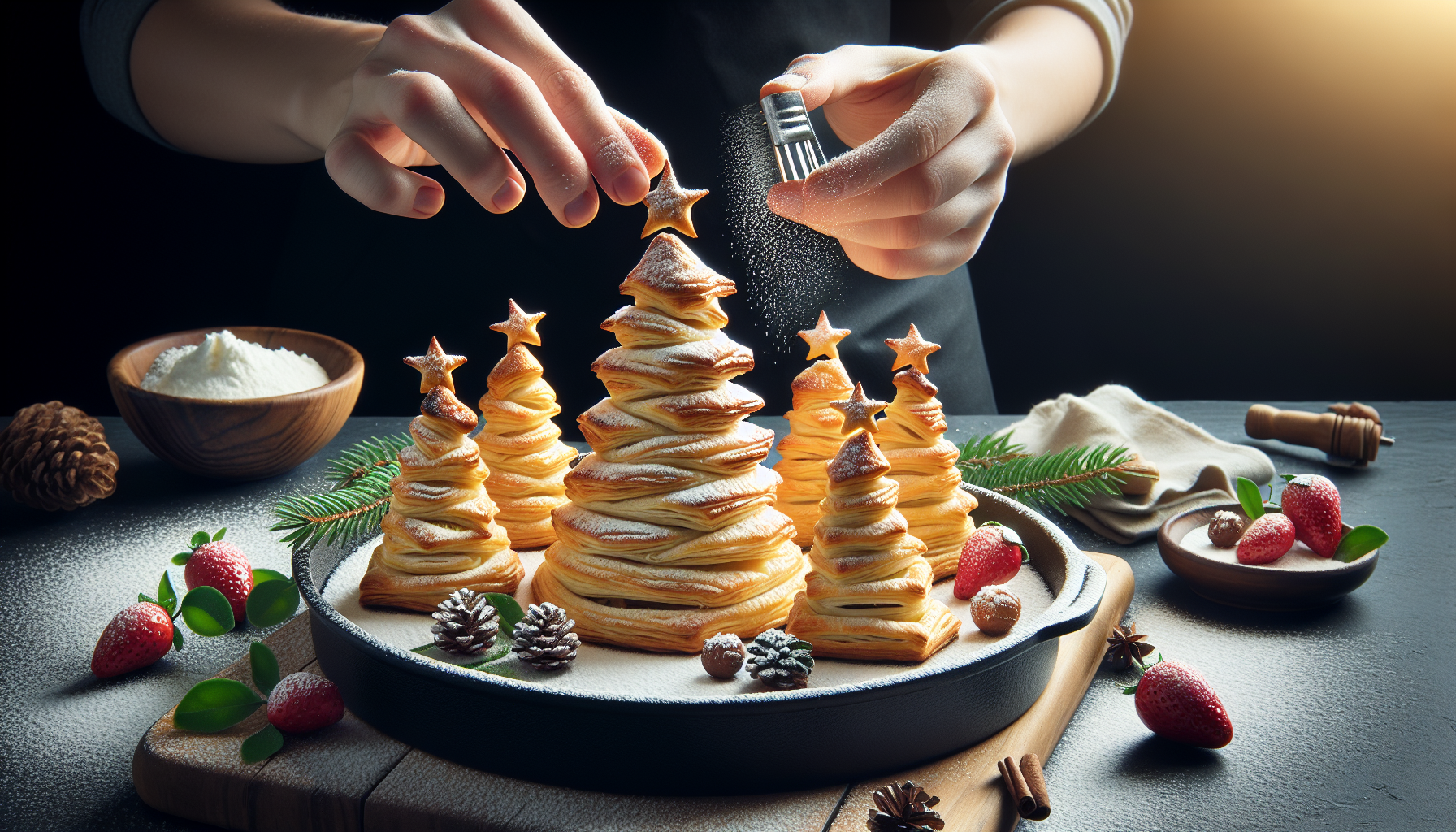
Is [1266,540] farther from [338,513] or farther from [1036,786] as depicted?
[338,513]

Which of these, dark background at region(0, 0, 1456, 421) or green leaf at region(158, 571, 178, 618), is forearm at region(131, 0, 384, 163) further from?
green leaf at region(158, 571, 178, 618)

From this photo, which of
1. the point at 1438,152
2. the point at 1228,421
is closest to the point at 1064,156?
the point at 1438,152

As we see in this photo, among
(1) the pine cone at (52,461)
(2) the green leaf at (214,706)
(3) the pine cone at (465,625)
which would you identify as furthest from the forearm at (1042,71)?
(1) the pine cone at (52,461)

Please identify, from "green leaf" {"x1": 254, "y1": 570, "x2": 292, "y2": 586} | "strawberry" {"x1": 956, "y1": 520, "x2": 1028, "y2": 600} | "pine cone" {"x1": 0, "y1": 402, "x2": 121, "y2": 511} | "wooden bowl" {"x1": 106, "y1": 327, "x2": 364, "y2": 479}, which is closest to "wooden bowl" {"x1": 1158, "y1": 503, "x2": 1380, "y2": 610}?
"strawberry" {"x1": 956, "y1": 520, "x2": 1028, "y2": 600}

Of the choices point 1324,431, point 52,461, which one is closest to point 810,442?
point 1324,431

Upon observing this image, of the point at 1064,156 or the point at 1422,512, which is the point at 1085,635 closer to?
the point at 1422,512

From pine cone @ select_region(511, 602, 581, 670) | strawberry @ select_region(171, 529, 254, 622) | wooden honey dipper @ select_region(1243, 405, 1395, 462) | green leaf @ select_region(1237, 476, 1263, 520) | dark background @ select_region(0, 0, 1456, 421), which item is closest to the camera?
pine cone @ select_region(511, 602, 581, 670)
